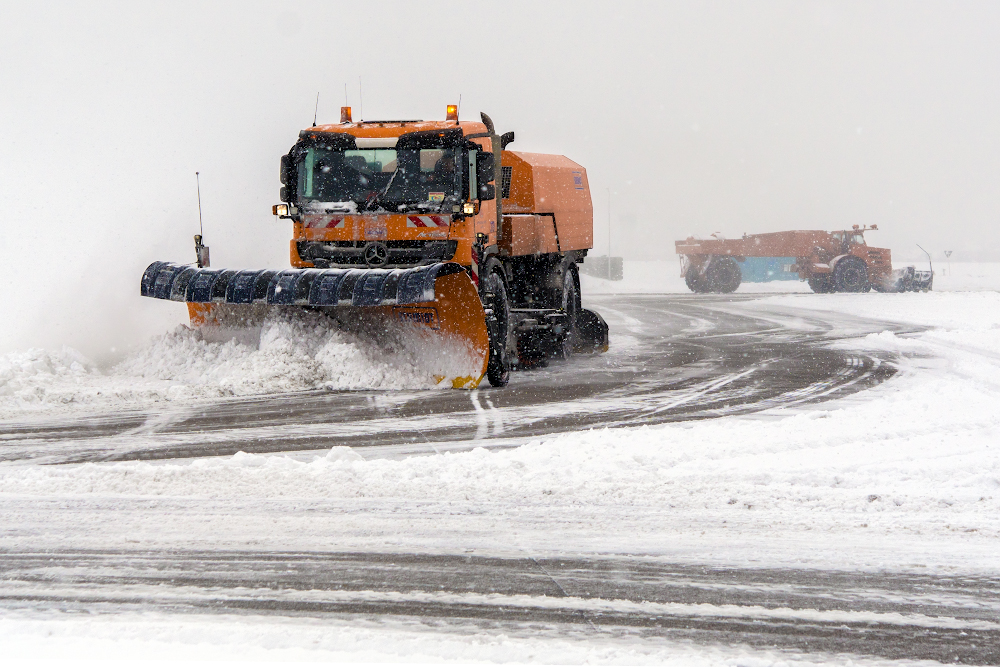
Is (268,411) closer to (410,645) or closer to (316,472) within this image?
(316,472)

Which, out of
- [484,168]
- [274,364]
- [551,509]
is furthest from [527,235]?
[551,509]

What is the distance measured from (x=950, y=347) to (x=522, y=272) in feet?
21.9

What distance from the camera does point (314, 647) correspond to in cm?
313

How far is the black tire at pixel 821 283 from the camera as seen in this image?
95.2 feet

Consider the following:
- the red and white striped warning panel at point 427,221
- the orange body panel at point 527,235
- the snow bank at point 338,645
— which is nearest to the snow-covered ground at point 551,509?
the snow bank at point 338,645

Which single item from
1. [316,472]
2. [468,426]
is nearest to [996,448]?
[468,426]

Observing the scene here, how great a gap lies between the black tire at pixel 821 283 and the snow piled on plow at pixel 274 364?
73.3ft

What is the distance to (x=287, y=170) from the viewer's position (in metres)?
9.73

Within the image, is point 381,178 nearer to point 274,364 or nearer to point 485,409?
point 274,364

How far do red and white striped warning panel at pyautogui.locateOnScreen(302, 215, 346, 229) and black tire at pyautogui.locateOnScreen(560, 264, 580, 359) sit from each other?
416 cm

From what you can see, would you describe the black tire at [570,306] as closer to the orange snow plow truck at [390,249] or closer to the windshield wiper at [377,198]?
the orange snow plow truck at [390,249]

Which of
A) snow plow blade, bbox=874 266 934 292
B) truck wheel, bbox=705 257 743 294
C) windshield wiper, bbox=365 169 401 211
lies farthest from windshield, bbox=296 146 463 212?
snow plow blade, bbox=874 266 934 292

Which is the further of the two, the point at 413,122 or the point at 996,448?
the point at 413,122

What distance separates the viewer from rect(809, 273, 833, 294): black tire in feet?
95.2
